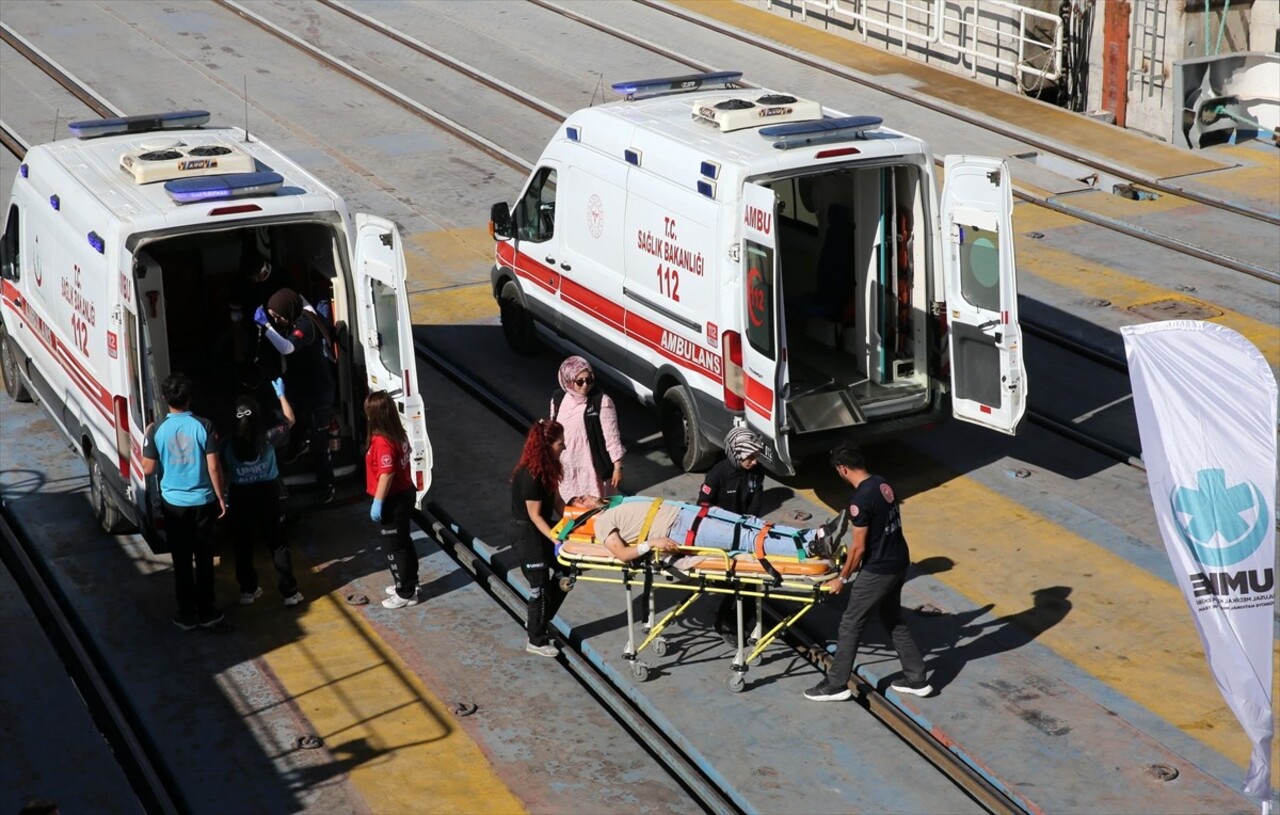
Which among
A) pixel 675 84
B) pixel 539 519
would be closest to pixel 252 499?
pixel 539 519

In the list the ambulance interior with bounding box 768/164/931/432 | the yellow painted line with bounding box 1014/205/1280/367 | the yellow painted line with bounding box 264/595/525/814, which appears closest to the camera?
the yellow painted line with bounding box 264/595/525/814

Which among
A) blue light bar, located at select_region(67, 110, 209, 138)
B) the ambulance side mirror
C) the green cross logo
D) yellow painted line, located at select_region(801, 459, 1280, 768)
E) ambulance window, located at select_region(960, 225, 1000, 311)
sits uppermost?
blue light bar, located at select_region(67, 110, 209, 138)

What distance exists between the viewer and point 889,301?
13.0 metres

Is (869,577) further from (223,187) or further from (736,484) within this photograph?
(223,187)

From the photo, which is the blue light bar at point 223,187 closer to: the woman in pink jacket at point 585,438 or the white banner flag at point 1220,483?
the woman in pink jacket at point 585,438

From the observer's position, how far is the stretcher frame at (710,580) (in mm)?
→ 9430

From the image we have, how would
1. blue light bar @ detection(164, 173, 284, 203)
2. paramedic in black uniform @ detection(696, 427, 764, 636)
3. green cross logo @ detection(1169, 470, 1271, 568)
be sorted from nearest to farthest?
green cross logo @ detection(1169, 470, 1271, 568) < paramedic in black uniform @ detection(696, 427, 764, 636) < blue light bar @ detection(164, 173, 284, 203)

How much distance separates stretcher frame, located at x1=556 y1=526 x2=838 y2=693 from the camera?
9.43 meters

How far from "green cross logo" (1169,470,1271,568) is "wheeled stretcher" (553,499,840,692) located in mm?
2984

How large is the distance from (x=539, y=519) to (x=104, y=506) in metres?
3.87

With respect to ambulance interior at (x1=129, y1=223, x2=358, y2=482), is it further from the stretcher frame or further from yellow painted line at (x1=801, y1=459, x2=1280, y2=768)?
yellow painted line at (x1=801, y1=459, x2=1280, y2=768)

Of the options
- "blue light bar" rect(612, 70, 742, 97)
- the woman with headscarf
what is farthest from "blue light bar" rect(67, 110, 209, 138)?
Answer: "blue light bar" rect(612, 70, 742, 97)

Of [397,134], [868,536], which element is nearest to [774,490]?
[868,536]

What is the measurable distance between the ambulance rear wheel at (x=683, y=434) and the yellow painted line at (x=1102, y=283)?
5.71m
